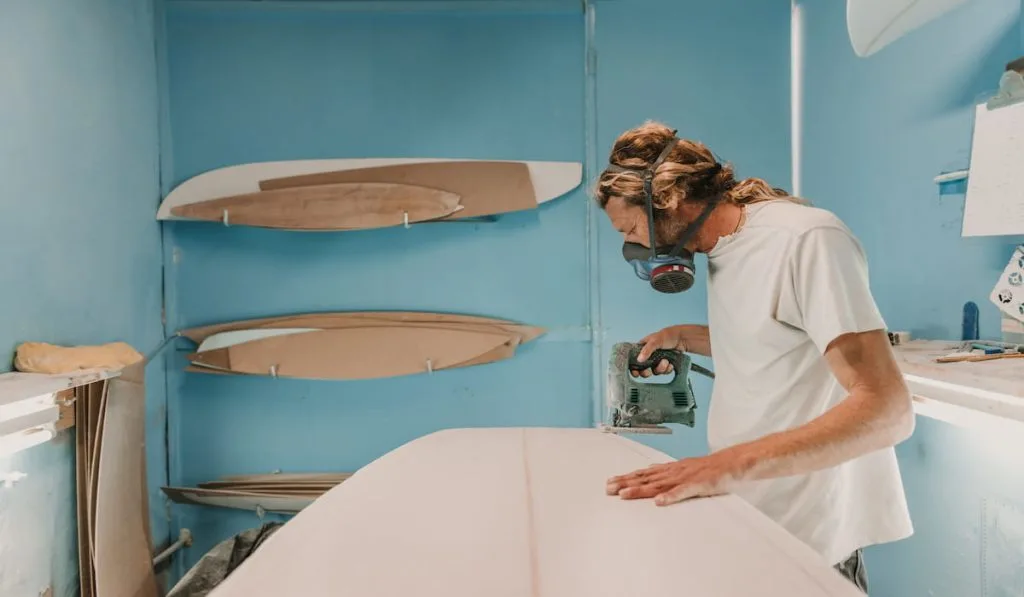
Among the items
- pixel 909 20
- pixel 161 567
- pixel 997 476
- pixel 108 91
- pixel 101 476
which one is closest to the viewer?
pixel 997 476

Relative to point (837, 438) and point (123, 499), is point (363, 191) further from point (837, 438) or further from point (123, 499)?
point (837, 438)

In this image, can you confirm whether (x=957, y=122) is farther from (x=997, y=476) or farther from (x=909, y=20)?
(x=997, y=476)

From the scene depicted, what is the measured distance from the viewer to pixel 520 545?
1003 mm

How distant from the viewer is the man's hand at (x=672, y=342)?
1736 mm

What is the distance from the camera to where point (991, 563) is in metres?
1.69

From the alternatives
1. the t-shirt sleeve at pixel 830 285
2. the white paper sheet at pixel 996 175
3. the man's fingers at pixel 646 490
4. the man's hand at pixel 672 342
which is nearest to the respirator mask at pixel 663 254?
the man's hand at pixel 672 342

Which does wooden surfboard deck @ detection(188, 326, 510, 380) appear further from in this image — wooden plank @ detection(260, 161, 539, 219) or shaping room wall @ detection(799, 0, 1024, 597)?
shaping room wall @ detection(799, 0, 1024, 597)

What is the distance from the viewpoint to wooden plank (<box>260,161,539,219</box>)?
279cm

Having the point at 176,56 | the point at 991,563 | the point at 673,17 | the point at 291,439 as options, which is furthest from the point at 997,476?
the point at 176,56

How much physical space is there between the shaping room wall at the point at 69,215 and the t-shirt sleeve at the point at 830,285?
2.18 metres

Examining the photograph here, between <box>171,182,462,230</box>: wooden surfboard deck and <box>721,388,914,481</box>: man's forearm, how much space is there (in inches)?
77.3

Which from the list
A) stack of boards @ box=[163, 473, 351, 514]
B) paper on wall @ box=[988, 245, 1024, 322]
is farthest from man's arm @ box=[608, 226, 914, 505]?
stack of boards @ box=[163, 473, 351, 514]

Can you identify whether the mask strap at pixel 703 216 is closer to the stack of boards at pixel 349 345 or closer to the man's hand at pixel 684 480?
the man's hand at pixel 684 480

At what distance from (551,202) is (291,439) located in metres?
1.65
